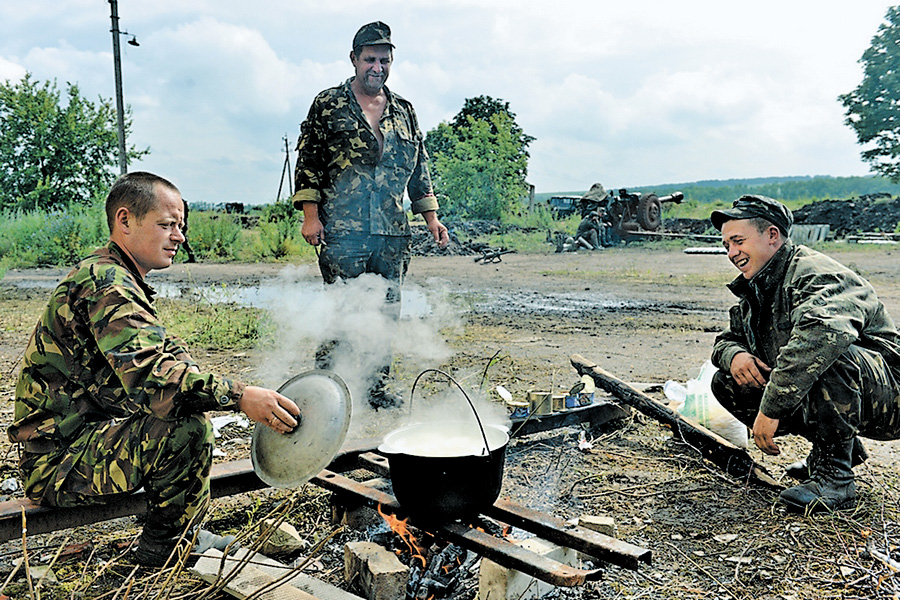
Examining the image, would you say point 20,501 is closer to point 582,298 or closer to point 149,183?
point 149,183

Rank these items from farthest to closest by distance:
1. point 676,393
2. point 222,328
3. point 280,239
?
1. point 280,239
2. point 222,328
3. point 676,393

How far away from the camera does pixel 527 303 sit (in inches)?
422

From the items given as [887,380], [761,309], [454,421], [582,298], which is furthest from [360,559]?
[582,298]

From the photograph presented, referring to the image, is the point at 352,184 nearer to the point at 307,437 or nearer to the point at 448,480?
the point at 307,437

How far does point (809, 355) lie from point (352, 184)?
3.11 m

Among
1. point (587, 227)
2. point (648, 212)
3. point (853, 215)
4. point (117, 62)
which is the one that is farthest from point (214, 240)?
point (853, 215)

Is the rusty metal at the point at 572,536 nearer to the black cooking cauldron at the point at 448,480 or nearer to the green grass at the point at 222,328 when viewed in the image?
the black cooking cauldron at the point at 448,480

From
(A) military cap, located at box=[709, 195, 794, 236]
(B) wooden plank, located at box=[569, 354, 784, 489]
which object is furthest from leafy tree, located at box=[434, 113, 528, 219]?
(A) military cap, located at box=[709, 195, 794, 236]

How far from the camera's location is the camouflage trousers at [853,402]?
3141 mm

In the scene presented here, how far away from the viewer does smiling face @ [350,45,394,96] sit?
184 inches

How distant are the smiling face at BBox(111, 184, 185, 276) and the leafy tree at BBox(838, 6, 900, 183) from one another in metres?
44.1

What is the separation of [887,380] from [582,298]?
26.7ft

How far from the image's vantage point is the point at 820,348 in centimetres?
298

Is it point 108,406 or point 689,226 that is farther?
point 689,226
